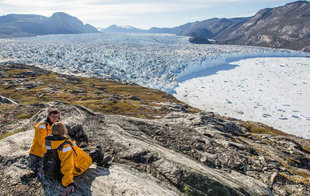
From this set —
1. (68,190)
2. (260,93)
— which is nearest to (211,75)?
(260,93)

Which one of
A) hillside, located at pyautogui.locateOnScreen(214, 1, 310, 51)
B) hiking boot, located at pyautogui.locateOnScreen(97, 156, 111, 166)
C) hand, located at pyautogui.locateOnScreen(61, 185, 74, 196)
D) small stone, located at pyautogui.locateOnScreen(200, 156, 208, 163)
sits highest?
hillside, located at pyautogui.locateOnScreen(214, 1, 310, 51)

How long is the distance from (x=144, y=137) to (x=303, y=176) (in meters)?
8.73

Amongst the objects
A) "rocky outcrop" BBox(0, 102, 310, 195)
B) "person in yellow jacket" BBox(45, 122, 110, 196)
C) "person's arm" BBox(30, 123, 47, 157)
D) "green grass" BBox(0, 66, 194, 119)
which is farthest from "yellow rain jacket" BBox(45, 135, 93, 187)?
"green grass" BBox(0, 66, 194, 119)

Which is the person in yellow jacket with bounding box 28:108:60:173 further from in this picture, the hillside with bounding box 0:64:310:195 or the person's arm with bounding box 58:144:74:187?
the person's arm with bounding box 58:144:74:187

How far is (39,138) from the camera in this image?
5.93 metres

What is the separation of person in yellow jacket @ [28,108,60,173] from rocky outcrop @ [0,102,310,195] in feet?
1.38

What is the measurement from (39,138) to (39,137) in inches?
1.3

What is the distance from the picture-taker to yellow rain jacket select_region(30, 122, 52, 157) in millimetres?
5883

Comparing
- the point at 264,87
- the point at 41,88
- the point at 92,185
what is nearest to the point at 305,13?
the point at 264,87

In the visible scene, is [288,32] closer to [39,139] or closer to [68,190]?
[39,139]

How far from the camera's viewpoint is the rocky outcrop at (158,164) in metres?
5.98

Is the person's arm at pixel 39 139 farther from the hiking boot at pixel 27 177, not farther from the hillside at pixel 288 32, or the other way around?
the hillside at pixel 288 32

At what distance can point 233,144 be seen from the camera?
12312mm

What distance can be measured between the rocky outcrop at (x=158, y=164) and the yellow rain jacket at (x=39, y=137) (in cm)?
77
